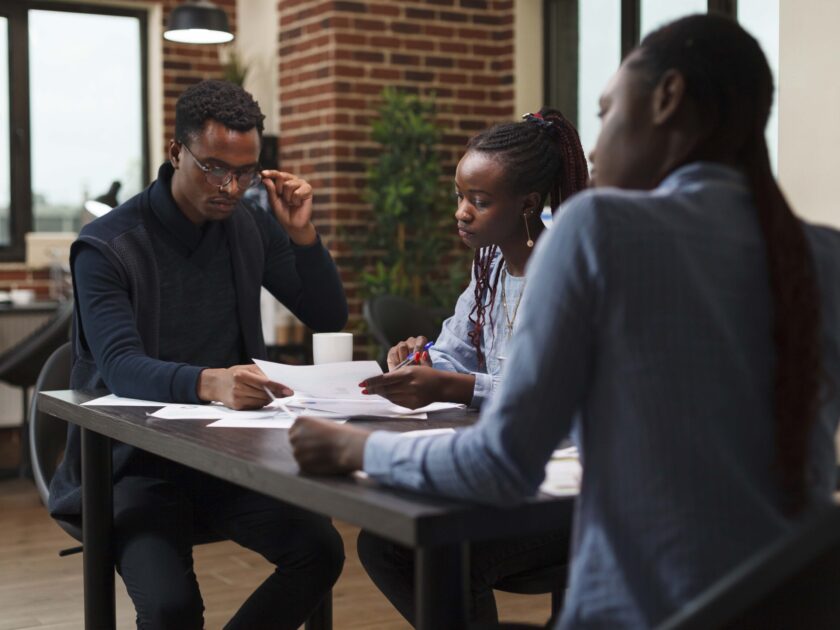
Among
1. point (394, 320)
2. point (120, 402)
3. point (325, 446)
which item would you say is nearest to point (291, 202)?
point (120, 402)

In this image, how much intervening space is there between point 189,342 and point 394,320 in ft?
7.26

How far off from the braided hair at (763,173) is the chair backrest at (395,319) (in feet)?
10.6

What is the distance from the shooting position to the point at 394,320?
4.53 metres

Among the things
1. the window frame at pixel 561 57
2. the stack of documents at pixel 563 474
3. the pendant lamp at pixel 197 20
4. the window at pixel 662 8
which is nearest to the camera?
the stack of documents at pixel 563 474

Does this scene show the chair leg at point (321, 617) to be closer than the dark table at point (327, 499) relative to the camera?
No

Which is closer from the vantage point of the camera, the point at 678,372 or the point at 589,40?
the point at 678,372

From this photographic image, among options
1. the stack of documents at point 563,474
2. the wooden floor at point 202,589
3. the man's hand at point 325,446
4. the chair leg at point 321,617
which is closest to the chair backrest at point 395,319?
the wooden floor at point 202,589

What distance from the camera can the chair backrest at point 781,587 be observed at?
0.83 m

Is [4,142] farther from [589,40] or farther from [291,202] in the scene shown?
[291,202]

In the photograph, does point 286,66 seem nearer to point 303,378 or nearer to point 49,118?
point 49,118

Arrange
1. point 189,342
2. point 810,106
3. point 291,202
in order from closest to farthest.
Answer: point 189,342 < point 291,202 < point 810,106

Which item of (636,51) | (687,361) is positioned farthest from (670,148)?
(687,361)

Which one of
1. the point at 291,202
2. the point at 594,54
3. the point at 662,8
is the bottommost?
the point at 291,202

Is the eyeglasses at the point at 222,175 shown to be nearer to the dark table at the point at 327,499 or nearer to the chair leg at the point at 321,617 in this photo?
the dark table at the point at 327,499
